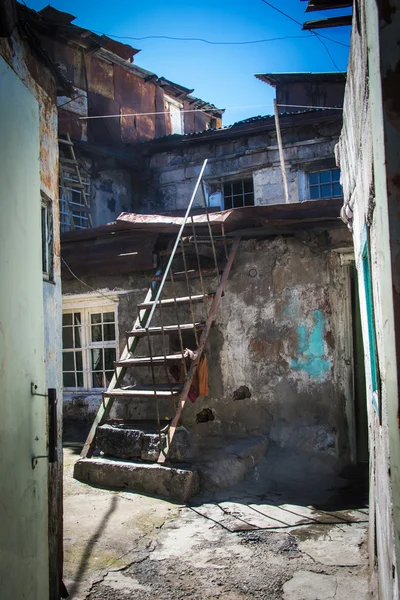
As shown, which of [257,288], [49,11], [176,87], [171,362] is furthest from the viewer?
[176,87]

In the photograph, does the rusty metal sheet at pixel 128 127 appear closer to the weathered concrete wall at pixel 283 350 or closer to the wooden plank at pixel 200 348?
the weathered concrete wall at pixel 283 350

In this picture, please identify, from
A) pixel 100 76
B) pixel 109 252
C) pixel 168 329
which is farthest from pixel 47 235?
pixel 100 76

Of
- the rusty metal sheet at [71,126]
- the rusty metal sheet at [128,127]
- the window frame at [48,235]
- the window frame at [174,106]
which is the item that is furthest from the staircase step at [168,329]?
the window frame at [174,106]

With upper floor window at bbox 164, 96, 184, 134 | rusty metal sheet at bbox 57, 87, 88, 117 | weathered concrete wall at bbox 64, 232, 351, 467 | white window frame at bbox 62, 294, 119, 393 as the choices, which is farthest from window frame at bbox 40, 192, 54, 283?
upper floor window at bbox 164, 96, 184, 134

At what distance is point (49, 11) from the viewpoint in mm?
13141

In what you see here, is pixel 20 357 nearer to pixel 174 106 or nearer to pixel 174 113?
pixel 174 113

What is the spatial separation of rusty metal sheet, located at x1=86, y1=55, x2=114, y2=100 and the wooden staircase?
8943mm

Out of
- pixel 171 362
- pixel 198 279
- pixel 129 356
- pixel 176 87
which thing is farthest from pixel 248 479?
pixel 176 87

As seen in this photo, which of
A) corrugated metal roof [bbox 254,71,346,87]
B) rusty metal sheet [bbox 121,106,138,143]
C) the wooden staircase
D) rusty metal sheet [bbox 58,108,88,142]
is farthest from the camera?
rusty metal sheet [bbox 121,106,138,143]

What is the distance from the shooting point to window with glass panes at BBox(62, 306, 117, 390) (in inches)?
328

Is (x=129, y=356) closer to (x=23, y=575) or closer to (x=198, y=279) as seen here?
(x=198, y=279)

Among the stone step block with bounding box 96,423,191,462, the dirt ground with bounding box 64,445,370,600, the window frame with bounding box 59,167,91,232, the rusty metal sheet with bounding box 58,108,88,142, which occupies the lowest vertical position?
the dirt ground with bounding box 64,445,370,600

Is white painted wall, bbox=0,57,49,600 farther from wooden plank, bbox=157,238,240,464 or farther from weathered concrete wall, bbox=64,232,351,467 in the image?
weathered concrete wall, bbox=64,232,351,467

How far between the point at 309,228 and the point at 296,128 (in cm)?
629
